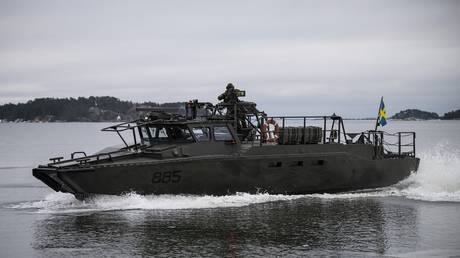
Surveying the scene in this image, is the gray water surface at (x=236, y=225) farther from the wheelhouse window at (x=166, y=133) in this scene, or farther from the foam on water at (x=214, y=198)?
the wheelhouse window at (x=166, y=133)

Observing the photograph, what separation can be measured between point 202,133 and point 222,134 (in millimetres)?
679

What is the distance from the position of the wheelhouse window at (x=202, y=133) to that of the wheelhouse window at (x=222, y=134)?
0.26 meters

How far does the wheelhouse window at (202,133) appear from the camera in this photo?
18375 mm

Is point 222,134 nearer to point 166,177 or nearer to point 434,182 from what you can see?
point 166,177

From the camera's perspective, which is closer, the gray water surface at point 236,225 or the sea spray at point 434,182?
the gray water surface at point 236,225

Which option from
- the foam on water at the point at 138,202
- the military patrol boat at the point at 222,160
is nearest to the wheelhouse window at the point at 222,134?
the military patrol boat at the point at 222,160

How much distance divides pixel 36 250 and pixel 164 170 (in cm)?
542

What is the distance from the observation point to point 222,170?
1823 centimetres

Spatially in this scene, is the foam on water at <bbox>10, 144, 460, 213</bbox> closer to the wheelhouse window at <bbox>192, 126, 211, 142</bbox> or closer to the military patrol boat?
the military patrol boat

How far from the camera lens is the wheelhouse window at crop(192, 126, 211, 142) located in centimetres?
1838

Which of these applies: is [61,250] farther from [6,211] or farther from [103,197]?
[6,211]

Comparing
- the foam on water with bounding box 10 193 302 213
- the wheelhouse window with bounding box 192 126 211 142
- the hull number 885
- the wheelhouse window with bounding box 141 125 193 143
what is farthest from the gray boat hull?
the wheelhouse window with bounding box 141 125 193 143

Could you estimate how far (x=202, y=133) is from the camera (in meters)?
18.5

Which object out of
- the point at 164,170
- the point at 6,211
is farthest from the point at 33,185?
the point at 164,170
